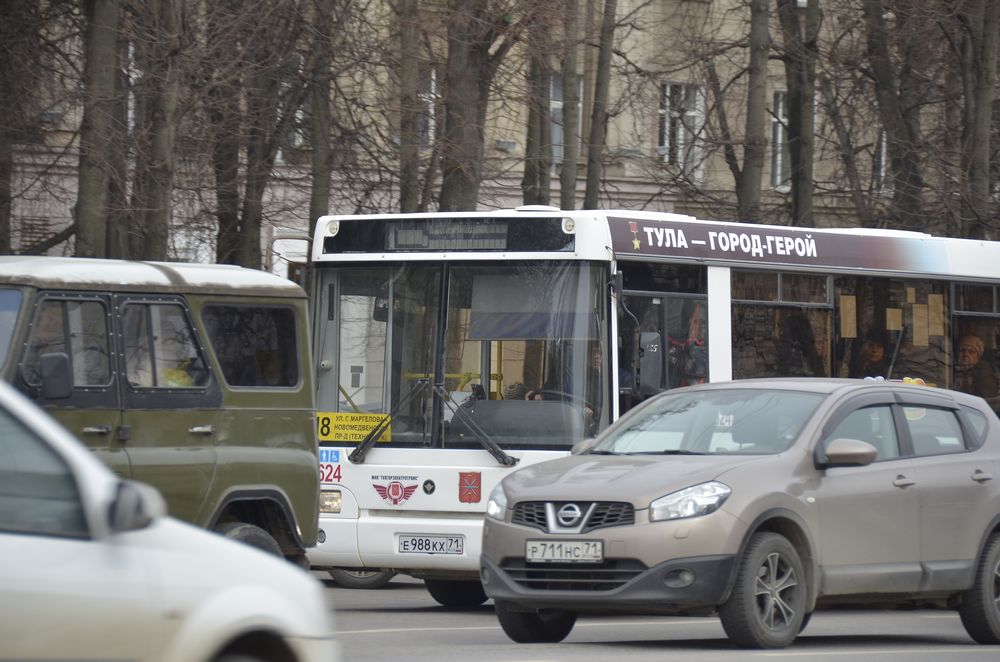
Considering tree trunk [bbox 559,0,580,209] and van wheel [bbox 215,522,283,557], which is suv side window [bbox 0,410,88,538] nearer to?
van wheel [bbox 215,522,283,557]

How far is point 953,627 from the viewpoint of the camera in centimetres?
1280

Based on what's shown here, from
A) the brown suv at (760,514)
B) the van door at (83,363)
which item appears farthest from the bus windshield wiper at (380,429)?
the van door at (83,363)

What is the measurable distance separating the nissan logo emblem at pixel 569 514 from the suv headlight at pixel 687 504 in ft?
1.46

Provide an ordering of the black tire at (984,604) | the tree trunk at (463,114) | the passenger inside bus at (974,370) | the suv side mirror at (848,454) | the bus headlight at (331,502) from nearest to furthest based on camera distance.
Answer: the suv side mirror at (848,454) < the black tire at (984,604) < the bus headlight at (331,502) < the passenger inside bus at (974,370) < the tree trunk at (463,114)

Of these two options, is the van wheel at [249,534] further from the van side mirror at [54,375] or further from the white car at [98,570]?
the white car at [98,570]

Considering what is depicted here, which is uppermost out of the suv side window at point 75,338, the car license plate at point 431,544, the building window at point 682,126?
the building window at point 682,126

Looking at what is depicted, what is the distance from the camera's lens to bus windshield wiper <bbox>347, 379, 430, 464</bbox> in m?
13.4

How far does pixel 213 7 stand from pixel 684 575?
11070mm

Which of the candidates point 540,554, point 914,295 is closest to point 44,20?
point 914,295

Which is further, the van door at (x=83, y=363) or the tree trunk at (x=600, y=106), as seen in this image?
the tree trunk at (x=600, y=106)

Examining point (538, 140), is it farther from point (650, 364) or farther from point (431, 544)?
point (431, 544)

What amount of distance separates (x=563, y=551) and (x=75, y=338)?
295cm

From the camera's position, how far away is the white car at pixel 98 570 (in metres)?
4.88

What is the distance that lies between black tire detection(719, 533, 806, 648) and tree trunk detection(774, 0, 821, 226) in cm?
1687
